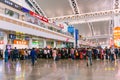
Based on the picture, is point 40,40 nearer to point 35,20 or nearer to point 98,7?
point 35,20

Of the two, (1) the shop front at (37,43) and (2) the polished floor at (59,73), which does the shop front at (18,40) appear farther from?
(2) the polished floor at (59,73)

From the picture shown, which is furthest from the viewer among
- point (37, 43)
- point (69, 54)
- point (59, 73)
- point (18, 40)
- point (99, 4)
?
point (99, 4)

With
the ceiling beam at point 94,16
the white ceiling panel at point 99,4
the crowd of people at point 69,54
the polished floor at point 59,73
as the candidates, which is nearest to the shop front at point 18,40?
the crowd of people at point 69,54

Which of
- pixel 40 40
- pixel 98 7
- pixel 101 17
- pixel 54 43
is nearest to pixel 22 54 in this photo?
pixel 40 40

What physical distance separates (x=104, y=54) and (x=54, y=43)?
19.3 metres

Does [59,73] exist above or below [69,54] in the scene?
below

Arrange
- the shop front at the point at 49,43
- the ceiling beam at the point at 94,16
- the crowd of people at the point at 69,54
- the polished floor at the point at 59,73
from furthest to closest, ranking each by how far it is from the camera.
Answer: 1. the ceiling beam at the point at 94,16
2. the shop front at the point at 49,43
3. the crowd of people at the point at 69,54
4. the polished floor at the point at 59,73

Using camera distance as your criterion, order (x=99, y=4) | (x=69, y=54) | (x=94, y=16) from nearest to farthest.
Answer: (x=69, y=54) → (x=94, y=16) → (x=99, y=4)

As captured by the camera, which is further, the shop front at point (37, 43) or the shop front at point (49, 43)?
the shop front at point (49, 43)

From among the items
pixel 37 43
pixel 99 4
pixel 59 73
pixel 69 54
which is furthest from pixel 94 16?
pixel 59 73

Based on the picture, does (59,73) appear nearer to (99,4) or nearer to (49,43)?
(49,43)

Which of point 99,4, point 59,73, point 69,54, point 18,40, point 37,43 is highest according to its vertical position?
point 99,4

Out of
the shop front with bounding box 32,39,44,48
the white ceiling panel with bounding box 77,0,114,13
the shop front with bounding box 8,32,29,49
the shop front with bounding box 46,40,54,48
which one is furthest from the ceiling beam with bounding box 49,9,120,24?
the shop front with bounding box 8,32,29,49

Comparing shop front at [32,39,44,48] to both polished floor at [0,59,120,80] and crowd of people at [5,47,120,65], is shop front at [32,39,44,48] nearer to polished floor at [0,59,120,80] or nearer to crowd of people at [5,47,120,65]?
crowd of people at [5,47,120,65]
